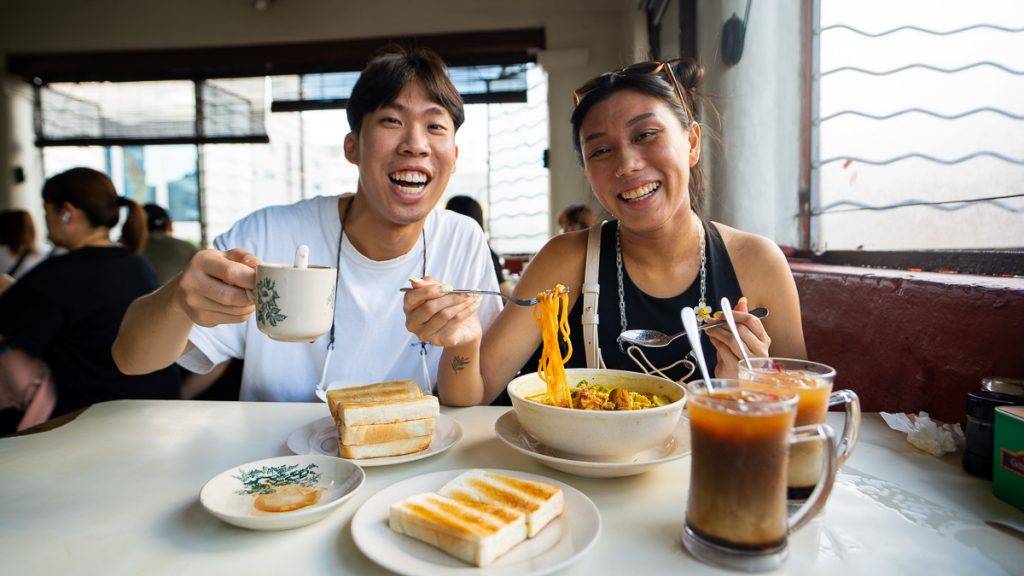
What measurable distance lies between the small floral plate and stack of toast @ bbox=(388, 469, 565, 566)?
5.0 inches

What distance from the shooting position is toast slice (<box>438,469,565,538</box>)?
2.59 ft

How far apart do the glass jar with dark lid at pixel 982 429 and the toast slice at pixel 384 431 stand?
1011 mm

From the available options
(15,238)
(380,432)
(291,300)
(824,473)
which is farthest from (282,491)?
(15,238)

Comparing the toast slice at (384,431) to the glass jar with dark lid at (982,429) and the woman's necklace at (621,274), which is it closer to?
the woman's necklace at (621,274)

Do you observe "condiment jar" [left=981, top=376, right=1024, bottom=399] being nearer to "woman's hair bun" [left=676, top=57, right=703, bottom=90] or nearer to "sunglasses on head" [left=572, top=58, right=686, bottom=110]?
"sunglasses on head" [left=572, top=58, right=686, bottom=110]

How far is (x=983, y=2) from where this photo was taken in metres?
1.67

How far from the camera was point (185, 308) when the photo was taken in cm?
126

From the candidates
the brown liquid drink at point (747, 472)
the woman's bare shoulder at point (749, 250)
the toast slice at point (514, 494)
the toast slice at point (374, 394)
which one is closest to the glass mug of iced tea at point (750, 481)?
the brown liquid drink at point (747, 472)

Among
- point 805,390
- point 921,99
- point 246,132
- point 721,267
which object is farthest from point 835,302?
point 246,132

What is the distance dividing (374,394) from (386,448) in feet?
0.53

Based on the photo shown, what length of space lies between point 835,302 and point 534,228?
5.26 m

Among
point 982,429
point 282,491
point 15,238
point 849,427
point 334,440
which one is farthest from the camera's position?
point 15,238

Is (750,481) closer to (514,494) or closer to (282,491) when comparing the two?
(514,494)

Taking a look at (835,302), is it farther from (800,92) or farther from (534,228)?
(534,228)
